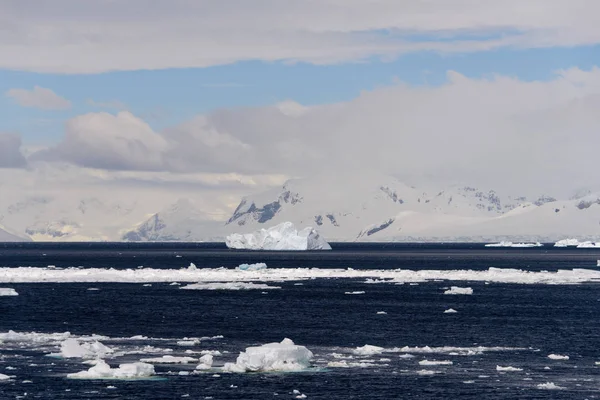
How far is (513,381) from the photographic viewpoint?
1421 inches

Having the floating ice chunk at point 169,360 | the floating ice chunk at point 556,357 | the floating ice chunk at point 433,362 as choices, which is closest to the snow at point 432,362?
the floating ice chunk at point 433,362

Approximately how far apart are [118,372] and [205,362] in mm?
4192

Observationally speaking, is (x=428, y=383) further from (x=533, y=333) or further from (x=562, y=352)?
(x=533, y=333)

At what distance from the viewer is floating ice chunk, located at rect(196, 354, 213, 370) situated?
38.3m

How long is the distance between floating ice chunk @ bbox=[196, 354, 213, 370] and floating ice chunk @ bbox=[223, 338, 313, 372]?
2.25 feet

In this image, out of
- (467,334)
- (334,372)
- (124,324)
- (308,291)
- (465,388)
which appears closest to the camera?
(465,388)

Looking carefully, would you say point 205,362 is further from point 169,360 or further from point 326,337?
point 326,337

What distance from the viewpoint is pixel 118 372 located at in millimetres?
36469

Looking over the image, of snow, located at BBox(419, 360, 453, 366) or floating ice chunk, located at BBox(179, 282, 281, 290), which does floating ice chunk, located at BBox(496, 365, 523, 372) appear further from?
floating ice chunk, located at BBox(179, 282, 281, 290)

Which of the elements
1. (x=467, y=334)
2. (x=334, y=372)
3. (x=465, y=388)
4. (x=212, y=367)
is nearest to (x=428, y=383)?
(x=465, y=388)

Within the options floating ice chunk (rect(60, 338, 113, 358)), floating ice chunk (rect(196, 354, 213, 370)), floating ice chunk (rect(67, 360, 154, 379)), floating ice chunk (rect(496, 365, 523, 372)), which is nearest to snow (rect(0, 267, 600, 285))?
floating ice chunk (rect(60, 338, 113, 358))

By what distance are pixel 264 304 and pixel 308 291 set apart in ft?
46.4

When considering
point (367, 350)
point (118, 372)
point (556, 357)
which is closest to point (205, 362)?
point (118, 372)

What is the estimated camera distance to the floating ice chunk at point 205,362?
3831 cm
